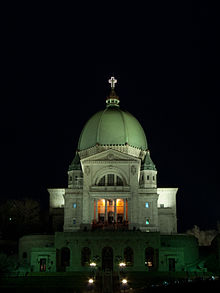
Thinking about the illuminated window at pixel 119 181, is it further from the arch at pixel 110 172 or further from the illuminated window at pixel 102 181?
the illuminated window at pixel 102 181

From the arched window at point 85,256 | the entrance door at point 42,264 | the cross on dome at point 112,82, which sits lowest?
the entrance door at point 42,264

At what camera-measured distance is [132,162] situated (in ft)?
298

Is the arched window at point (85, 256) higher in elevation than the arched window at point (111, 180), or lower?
lower

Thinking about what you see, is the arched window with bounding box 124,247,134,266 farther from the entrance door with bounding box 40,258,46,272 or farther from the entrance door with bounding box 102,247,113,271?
the entrance door with bounding box 40,258,46,272

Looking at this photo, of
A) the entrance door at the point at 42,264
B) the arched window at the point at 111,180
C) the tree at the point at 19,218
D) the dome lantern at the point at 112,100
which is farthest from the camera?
the dome lantern at the point at 112,100

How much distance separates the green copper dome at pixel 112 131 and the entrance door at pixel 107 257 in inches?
1025

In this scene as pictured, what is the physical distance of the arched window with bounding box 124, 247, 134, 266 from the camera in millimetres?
75625

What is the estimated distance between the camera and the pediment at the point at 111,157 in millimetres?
90812

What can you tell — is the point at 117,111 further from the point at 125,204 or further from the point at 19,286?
the point at 19,286

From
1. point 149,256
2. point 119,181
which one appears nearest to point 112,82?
point 119,181

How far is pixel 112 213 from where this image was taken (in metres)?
90.3

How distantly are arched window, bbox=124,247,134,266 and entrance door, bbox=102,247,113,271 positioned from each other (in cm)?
219

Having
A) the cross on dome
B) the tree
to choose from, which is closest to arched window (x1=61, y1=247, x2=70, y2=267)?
the tree

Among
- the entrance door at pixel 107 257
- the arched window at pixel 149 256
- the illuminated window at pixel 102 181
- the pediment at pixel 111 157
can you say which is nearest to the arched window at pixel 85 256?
the entrance door at pixel 107 257
